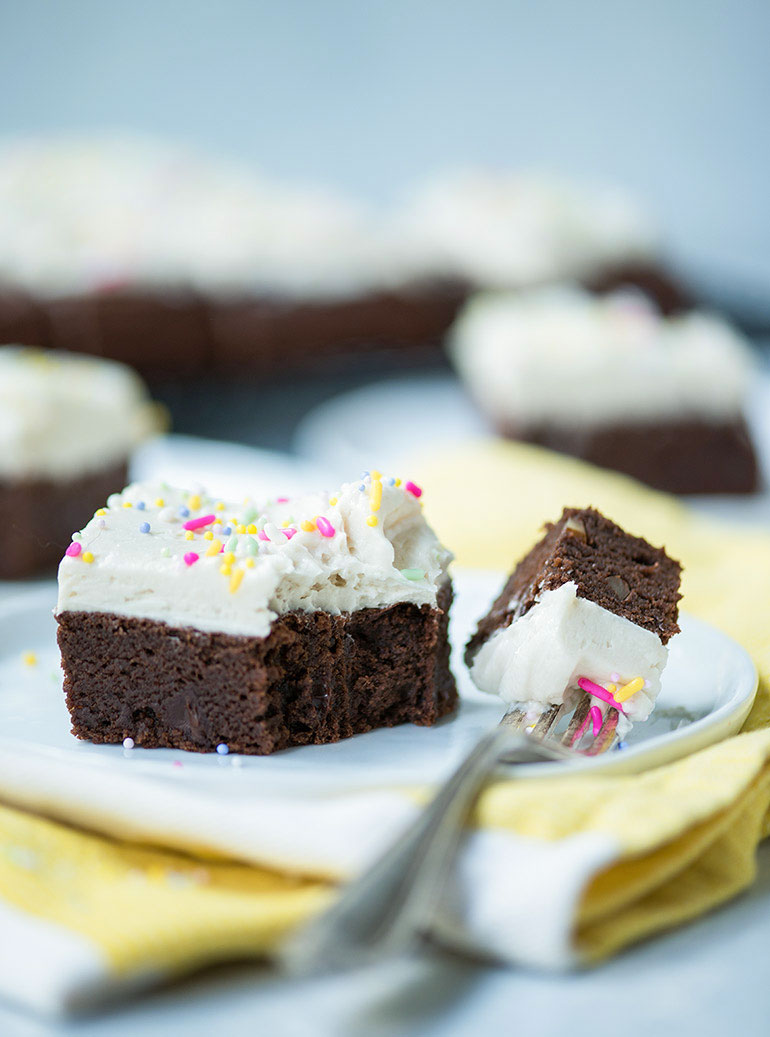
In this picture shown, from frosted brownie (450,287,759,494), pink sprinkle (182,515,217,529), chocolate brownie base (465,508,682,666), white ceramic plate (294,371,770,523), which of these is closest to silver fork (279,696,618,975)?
chocolate brownie base (465,508,682,666)

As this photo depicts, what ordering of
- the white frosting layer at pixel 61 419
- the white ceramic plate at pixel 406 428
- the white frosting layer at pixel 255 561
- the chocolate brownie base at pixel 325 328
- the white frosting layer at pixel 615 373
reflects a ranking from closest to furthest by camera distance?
1. the white frosting layer at pixel 255 561
2. the white frosting layer at pixel 61 419
3. the white ceramic plate at pixel 406 428
4. the white frosting layer at pixel 615 373
5. the chocolate brownie base at pixel 325 328

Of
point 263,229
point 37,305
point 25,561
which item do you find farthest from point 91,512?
point 263,229

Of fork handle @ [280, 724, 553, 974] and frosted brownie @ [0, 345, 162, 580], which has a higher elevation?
fork handle @ [280, 724, 553, 974]

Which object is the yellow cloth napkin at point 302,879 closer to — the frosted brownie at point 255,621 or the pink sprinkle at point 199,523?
the frosted brownie at point 255,621

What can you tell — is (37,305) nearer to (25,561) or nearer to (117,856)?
(25,561)

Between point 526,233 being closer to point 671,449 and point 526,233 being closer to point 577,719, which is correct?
point 671,449

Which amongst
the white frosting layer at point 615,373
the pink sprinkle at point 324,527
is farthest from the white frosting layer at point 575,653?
the white frosting layer at point 615,373

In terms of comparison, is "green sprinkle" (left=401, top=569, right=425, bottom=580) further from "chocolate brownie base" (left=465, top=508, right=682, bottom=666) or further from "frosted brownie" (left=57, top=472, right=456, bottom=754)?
"chocolate brownie base" (left=465, top=508, right=682, bottom=666)
